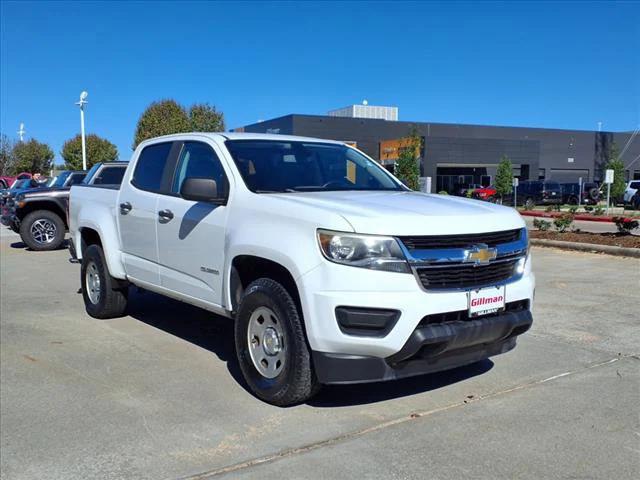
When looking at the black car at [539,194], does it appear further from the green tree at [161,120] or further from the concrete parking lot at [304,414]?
the concrete parking lot at [304,414]

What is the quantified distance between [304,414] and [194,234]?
5.78 ft

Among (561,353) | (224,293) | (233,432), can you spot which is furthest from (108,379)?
(561,353)

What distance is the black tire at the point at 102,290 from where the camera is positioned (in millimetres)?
6621

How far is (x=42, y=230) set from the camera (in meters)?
14.1

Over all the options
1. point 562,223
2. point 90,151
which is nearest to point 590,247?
point 562,223

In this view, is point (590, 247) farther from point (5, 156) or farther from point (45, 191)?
point (5, 156)

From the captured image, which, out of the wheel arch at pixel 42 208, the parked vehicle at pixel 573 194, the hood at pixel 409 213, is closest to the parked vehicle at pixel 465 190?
the parked vehicle at pixel 573 194

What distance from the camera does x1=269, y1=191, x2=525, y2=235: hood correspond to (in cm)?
371

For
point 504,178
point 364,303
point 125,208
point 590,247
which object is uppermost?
point 504,178

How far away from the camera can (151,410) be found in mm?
4258

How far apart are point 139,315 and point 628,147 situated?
71074mm

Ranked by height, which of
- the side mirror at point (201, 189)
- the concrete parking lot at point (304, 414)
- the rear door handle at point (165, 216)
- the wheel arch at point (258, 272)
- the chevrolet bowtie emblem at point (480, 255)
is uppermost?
the side mirror at point (201, 189)

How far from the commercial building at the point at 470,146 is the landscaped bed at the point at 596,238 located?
32161 mm

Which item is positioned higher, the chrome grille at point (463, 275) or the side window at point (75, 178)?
the side window at point (75, 178)
